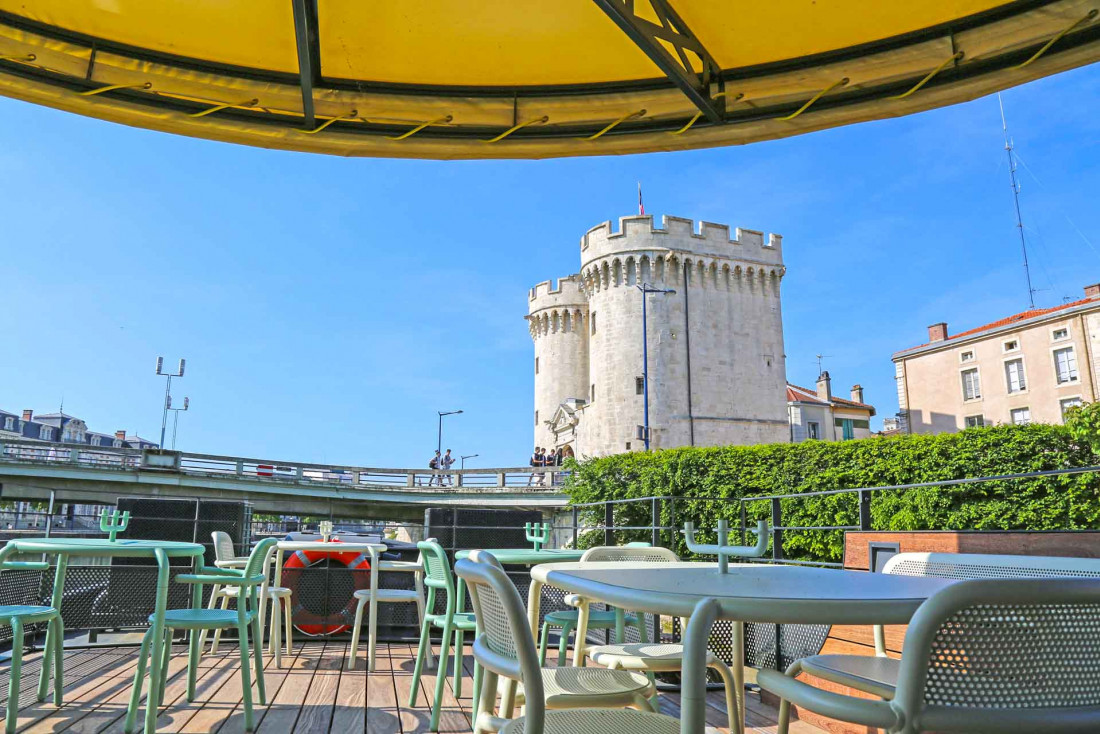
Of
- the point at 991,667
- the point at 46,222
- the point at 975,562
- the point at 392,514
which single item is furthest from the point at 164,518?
the point at 46,222

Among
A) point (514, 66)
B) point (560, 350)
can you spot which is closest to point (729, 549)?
point (514, 66)

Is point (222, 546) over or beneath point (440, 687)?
over

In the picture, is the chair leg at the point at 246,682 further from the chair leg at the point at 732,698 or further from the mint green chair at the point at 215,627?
the chair leg at the point at 732,698

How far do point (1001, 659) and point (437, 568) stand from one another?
3275 millimetres

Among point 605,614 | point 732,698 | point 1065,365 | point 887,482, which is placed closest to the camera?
point 732,698

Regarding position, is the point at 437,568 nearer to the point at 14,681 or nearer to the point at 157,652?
the point at 157,652

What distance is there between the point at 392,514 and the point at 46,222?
2305 centimetres

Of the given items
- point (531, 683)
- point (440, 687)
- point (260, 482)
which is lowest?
point (440, 687)

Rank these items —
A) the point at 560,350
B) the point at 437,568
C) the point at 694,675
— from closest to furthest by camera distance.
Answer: the point at 694,675 < the point at 437,568 < the point at 560,350

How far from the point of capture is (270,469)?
28156 millimetres

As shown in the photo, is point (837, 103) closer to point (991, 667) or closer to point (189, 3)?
point (991, 667)

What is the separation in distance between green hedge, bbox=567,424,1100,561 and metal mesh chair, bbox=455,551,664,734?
6.80m

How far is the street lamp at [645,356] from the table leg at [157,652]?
27.8 meters

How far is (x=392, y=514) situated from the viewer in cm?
3122
